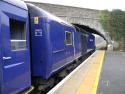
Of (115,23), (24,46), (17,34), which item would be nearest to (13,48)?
(17,34)

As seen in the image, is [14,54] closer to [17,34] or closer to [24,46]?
[17,34]

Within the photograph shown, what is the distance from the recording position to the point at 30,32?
11.0m

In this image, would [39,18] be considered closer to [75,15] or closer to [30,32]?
[30,32]

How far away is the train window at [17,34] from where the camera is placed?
8.74 m

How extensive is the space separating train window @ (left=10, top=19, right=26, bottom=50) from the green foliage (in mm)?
52055

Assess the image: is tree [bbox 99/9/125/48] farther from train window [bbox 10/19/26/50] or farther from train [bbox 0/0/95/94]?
train window [bbox 10/19/26/50]

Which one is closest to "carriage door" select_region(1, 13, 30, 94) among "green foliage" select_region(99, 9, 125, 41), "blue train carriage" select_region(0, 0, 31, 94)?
"blue train carriage" select_region(0, 0, 31, 94)

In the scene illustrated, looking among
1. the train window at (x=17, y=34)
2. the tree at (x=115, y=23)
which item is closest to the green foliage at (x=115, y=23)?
the tree at (x=115, y=23)

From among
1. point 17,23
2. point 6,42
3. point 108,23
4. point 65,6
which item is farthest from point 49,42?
point 108,23

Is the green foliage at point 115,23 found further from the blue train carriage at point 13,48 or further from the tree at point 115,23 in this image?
the blue train carriage at point 13,48

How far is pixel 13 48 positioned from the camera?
8.52m

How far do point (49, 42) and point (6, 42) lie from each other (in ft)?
12.8

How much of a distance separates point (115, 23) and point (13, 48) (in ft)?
180

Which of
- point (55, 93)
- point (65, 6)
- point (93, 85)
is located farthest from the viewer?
point (65, 6)
